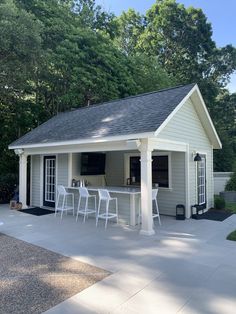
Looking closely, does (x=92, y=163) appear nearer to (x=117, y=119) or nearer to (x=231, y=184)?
(x=117, y=119)

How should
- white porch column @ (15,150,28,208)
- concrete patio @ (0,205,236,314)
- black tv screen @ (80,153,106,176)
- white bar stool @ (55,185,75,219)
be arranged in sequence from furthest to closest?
1. white porch column @ (15,150,28,208)
2. black tv screen @ (80,153,106,176)
3. white bar stool @ (55,185,75,219)
4. concrete patio @ (0,205,236,314)

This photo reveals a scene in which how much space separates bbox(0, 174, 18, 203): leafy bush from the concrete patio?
408 centimetres

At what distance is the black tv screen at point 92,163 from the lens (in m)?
10.6

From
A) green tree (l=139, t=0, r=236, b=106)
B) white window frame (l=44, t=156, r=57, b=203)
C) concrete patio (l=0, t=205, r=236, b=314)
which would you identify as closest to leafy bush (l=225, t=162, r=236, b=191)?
concrete patio (l=0, t=205, r=236, b=314)

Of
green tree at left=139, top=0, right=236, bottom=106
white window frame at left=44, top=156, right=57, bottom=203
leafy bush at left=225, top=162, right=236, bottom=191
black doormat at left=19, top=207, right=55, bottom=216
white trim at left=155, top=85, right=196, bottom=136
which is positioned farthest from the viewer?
Result: green tree at left=139, top=0, right=236, bottom=106

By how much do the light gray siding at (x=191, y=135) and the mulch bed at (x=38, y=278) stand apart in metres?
4.25

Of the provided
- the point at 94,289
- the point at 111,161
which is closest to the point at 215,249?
the point at 94,289

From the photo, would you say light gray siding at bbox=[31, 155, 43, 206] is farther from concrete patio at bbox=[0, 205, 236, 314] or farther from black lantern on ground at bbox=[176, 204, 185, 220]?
black lantern on ground at bbox=[176, 204, 185, 220]

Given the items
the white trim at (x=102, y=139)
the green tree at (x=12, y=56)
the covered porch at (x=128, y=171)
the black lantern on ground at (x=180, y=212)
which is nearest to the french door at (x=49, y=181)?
the covered porch at (x=128, y=171)

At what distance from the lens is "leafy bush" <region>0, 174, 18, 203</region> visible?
41.7 ft

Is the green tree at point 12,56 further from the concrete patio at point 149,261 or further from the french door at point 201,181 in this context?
the french door at point 201,181

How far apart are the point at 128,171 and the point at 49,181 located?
3194 mm

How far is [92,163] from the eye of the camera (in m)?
11.0

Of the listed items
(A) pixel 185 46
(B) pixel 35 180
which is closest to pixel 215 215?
(B) pixel 35 180
